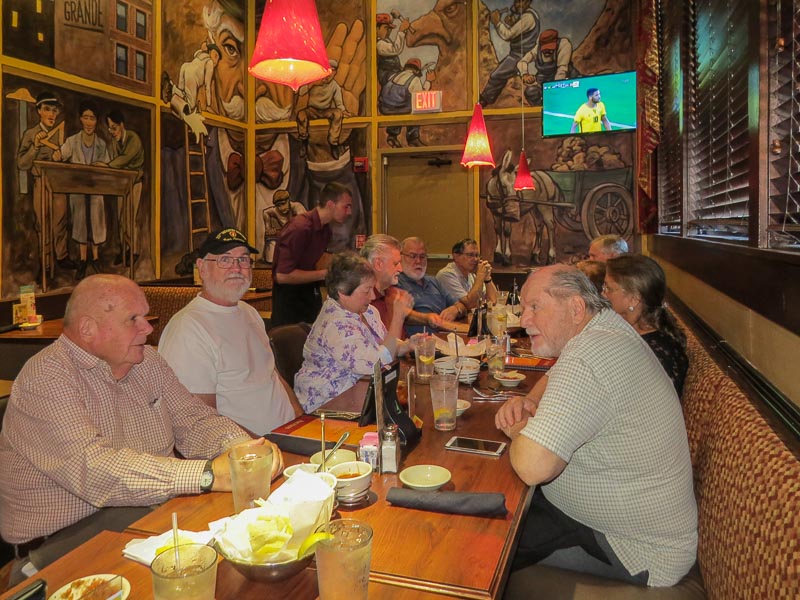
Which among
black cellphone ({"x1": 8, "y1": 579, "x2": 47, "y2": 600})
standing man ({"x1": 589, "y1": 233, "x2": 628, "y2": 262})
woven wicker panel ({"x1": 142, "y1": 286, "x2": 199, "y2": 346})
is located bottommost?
black cellphone ({"x1": 8, "y1": 579, "x2": 47, "y2": 600})

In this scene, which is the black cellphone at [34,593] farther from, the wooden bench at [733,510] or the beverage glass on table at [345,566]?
the wooden bench at [733,510]

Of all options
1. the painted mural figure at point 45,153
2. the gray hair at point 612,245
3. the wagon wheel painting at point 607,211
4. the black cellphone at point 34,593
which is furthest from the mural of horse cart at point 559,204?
the black cellphone at point 34,593

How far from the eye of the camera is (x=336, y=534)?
107 centimetres

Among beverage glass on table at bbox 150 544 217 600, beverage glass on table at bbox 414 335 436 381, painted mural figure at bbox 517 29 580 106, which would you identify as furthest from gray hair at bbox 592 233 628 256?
beverage glass on table at bbox 150 544 217 600

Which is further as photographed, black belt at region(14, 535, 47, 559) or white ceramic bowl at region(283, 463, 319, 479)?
black belt at region(14, 535, 47, 559)

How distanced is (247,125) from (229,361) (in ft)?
21.4

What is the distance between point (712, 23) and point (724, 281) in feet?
4.93

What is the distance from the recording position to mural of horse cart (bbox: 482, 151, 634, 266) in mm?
7191

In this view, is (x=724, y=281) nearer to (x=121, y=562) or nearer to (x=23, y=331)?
(x=121, y=562)

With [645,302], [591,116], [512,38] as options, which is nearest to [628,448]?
[645,302]

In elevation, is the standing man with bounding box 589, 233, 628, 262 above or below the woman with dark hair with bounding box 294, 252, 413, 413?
above

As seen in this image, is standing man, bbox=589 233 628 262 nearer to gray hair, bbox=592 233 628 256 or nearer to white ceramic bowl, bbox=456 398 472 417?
gray hair, bbox=592 233 628 256

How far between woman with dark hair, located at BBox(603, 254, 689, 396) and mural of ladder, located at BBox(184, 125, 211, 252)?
5.57 metres

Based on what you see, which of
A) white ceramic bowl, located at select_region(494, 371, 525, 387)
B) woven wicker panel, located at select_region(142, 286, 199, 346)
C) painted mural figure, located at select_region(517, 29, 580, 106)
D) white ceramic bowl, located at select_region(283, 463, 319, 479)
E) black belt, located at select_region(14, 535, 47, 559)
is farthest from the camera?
painted mural figure, located at select_region(517, 29, 580, 106)
